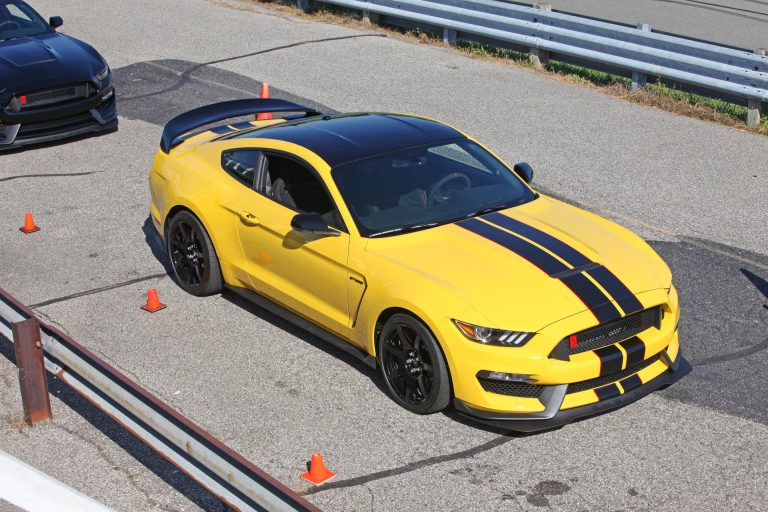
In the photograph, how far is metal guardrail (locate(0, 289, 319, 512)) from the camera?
4.95 m

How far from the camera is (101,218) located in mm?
10633

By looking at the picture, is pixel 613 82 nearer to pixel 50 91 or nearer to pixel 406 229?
pixel 50 91

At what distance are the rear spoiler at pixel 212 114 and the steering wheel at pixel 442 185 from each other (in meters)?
2.48

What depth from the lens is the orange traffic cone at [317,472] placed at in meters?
6.10

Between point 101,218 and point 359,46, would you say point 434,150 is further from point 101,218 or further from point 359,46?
point 359,46

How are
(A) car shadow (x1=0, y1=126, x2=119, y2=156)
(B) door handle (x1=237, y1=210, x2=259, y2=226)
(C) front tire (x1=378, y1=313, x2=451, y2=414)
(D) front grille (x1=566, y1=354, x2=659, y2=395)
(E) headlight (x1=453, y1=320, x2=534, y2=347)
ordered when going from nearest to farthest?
(E) headlight (x1=453, y1=320, x2=534, y2=347) < (D) front grille (x1=566, y1=354, x2=659, y2=395) < (C) front tire (x1=378, y1=313, x2=451, y2=414) < (B) door handle (x1=237, y1=210, x2=259, y2=226) < (A) car shadow (x1=0, y1=126, x2=119, y2=156)

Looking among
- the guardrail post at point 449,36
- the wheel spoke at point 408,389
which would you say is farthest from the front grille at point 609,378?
the guardrail post at point 449,36

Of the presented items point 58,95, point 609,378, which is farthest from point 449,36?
point 609,378

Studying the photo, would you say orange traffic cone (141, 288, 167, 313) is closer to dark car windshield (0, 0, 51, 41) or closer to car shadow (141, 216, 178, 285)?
car shadow (141, 216, 178, 285)

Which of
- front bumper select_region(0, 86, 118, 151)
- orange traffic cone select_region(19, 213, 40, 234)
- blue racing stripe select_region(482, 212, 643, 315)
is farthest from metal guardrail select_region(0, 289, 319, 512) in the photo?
front bumper select_region(0, 86, 118, 151)

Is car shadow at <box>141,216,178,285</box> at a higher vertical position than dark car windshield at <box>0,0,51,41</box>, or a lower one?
lower

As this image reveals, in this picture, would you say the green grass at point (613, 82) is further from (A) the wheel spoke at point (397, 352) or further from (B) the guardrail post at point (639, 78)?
(A) the wheel spoke at point (397, 352)

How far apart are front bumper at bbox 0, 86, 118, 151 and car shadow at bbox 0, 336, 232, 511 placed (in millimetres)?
5367

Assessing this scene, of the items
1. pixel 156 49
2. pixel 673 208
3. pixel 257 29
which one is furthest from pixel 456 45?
pixel 673 208
